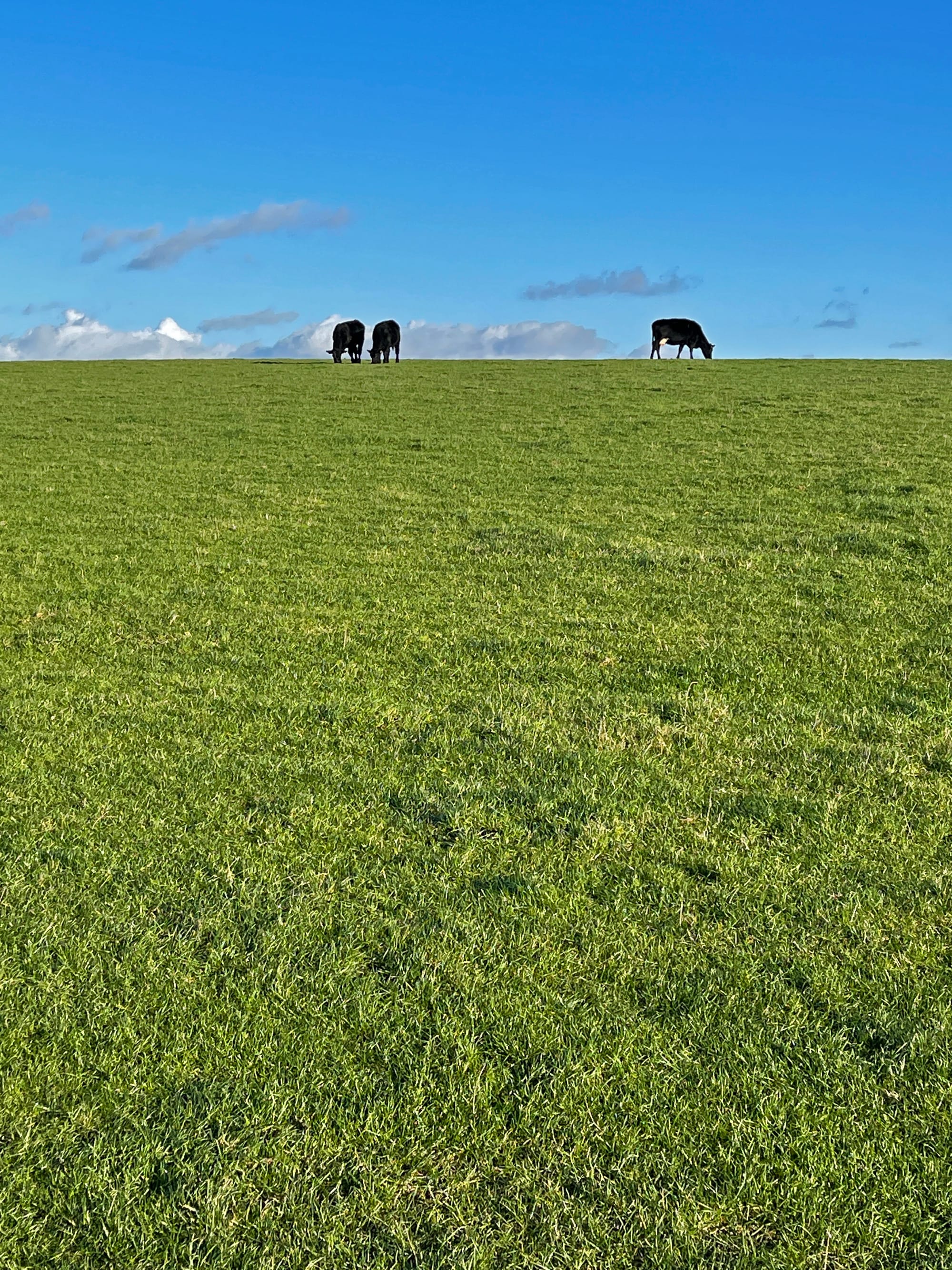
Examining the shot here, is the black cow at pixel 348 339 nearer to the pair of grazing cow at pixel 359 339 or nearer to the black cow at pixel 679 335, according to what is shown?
the pair of grazing cow at pixel 359 339

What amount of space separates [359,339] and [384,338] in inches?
54.6

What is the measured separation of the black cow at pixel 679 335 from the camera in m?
51.7

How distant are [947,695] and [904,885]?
3.40 meters

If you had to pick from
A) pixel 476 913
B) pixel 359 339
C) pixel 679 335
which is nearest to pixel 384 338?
pixel 359 339

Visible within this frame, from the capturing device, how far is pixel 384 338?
164 feet

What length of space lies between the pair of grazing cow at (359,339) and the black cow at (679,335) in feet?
48.8

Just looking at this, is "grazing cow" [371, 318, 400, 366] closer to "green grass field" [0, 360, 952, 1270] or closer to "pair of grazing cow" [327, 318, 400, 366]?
"pair of grazing cow" [327, 318, 400, 366]

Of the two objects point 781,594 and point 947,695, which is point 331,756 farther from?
point 781,594

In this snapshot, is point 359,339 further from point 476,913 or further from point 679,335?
point 476,913

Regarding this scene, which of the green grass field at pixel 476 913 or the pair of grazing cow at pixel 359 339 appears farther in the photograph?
the pair of grazing cow at pixel 359 339

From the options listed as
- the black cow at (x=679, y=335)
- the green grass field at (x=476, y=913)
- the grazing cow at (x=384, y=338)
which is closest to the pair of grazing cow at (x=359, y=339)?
the grazing cow at (x=384, y=338)

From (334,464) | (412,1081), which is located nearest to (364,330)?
(334,464)

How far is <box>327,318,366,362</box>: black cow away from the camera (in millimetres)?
50031

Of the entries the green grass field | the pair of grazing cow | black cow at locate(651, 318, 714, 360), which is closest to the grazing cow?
the pair of grazing cow
